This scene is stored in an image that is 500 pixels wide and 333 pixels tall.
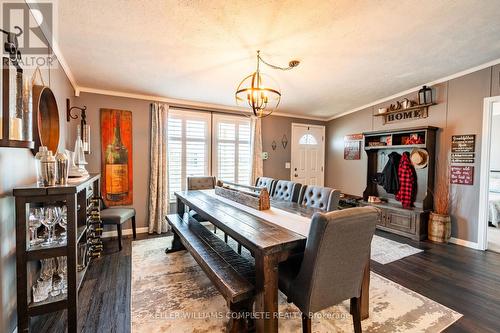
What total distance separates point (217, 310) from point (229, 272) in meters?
0.52

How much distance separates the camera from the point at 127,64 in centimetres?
284

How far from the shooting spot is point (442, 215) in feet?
11.8

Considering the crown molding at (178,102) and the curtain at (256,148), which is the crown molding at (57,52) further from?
the curtain at (256,148)

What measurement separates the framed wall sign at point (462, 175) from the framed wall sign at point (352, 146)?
1.68 metres

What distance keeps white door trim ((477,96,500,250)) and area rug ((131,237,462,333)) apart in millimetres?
2106

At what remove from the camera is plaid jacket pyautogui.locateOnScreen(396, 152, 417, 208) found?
4.04m

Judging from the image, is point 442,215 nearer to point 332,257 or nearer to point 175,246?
point 332,257

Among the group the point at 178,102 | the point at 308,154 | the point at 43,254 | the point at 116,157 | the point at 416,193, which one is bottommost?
the point at 43,254

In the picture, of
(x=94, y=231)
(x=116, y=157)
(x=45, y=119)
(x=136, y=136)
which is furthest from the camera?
(x=136, y=136)

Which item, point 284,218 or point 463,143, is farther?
point 463,143

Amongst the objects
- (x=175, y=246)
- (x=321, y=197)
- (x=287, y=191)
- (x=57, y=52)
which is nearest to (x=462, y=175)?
(x=321, y=197)

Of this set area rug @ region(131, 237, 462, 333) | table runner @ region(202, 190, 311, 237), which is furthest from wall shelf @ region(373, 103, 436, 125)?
table runner @ region(202, 190, 311, 237)

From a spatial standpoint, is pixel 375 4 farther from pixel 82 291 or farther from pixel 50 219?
pixel 82 291

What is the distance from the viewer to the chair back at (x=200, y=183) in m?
3.87
